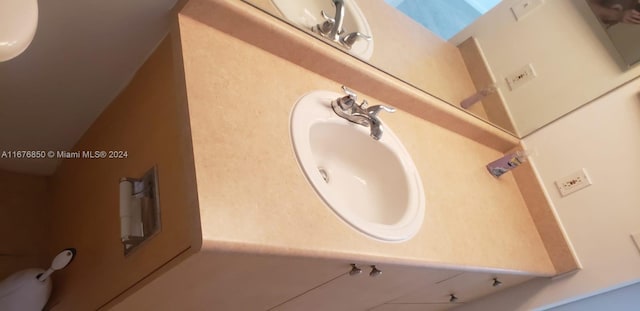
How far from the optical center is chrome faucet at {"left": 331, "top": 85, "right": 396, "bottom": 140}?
43.2 inches

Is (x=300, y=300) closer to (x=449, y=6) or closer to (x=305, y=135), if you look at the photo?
(x=305, y=135)

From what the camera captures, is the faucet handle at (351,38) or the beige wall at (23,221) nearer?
the beige wall at (23,221)

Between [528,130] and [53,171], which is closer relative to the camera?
[53,171]

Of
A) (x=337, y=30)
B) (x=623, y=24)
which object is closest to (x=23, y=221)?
(x=337, y=30)

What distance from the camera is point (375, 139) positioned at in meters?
1.17

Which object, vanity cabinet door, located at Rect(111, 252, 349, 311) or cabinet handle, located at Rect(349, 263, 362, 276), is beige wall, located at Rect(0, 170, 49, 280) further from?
cabinet handle, located at Rect(349, 263, 362, 276)

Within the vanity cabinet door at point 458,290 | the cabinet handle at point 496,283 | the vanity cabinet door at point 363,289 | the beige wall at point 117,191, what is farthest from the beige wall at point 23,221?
the cabinet handle at point 496,283

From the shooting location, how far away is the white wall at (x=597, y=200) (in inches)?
60.3

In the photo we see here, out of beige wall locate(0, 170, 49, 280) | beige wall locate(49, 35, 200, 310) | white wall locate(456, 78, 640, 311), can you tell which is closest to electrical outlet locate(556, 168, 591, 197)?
white wall locate(456, 78, 640, 311)

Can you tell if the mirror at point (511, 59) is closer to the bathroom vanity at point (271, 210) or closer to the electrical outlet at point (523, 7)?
the electrical outlet at point (523, 7)

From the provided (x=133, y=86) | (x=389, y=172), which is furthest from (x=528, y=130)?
(x=133, y=86)

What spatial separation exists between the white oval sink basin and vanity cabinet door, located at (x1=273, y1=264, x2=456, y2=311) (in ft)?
0.34

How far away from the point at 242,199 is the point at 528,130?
5.12 feet

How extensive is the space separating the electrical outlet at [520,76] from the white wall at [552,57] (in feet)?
0.06
